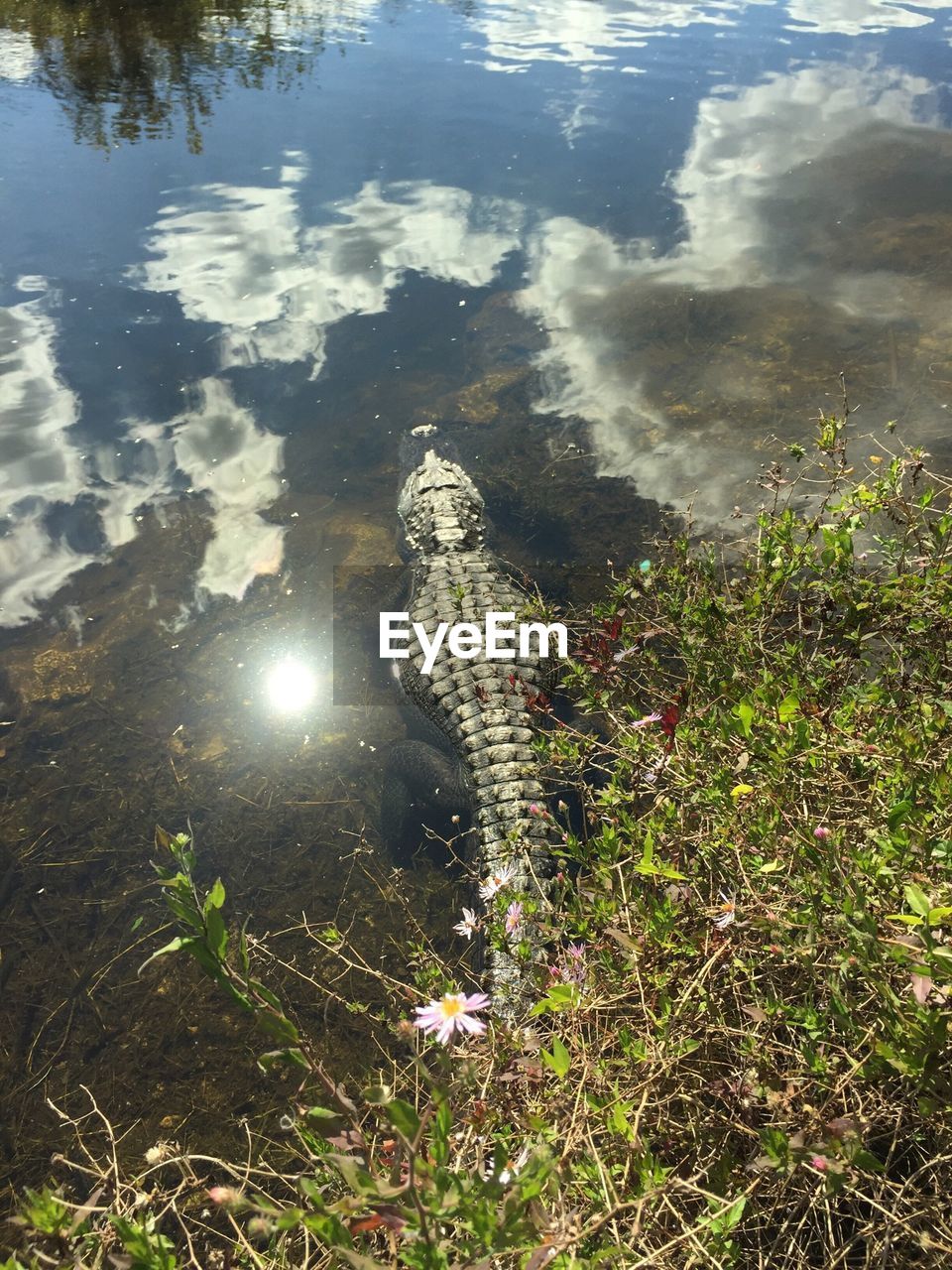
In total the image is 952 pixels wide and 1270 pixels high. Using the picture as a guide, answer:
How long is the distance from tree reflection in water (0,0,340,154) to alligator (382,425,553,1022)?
6957 millimetres

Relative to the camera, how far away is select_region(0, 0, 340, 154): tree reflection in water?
9.59 m

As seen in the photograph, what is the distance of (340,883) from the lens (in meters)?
3.65

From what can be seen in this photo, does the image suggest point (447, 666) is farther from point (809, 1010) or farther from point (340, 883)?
point (809, 1010)

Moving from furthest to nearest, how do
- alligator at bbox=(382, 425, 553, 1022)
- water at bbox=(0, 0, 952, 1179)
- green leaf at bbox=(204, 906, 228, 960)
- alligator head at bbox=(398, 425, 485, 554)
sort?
alligator head at bbox=(398, 425, 485, 554) < water at bbox=(0, 0, 952, 1179) < alligator at bbox=(382, 425, 553, 1022) < green leaf at bbox=(204, 906, 228, 960)

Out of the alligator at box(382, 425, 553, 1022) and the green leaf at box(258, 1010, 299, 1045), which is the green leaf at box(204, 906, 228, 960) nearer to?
the green leaf at box(258, 1010, 299, 1045)

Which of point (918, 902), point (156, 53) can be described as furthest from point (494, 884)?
point (156, 53)

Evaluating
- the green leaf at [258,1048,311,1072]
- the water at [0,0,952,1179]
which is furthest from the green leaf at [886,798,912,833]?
the water at [0,0,952,1179]

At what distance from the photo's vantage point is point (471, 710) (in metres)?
3.72

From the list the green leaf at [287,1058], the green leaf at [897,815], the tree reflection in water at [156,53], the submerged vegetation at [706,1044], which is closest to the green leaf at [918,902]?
the submerged vegetation at [706,1044]

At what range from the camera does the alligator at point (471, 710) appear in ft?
9.96

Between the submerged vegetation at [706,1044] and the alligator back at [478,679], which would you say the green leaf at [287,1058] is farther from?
the alligator back at [478,679]

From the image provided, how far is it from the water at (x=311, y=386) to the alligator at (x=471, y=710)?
278 mm

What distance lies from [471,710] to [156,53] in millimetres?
11735

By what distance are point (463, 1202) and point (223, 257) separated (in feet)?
24.9
